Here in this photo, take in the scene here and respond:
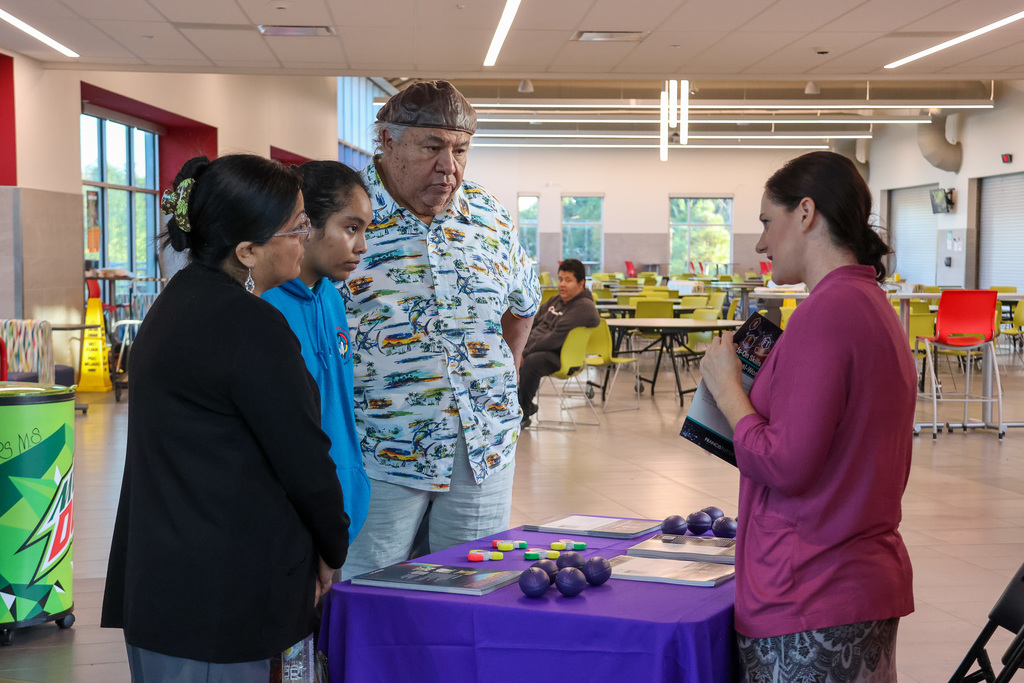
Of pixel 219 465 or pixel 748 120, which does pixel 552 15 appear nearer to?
pixel 219 465

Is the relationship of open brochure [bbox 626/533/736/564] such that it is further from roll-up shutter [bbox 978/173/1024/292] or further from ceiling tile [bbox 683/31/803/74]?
roll-up shutter [bbox 978/173/1024/292]

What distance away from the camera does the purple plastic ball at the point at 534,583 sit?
171 cm

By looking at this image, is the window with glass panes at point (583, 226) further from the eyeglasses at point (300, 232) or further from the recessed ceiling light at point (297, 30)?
the eyeglasses at point (300, 232)

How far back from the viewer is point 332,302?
74.0 inches

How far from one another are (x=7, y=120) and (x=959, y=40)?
30.4ft

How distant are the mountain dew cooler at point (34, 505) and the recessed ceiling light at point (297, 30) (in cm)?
628

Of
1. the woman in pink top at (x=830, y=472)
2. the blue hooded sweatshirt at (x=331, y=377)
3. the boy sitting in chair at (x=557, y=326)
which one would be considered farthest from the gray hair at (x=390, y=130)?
the boy sitting in chair at (x=557, y=326)

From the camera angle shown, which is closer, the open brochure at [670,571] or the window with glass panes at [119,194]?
the open brochure at [670,571]

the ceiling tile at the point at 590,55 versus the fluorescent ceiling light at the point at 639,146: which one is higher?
the fluorescent ceiling light at the point at 639,146

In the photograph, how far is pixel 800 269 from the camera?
1697mm

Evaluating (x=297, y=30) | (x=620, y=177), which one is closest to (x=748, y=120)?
(x=620, y=177)

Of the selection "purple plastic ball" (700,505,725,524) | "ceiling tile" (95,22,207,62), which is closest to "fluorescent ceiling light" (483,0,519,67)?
"ceiling tile" (95,22,207,62)

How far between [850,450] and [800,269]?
326mm

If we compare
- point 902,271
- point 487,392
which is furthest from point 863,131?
point 487,392
